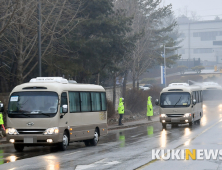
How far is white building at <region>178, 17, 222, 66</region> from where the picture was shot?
12731cm

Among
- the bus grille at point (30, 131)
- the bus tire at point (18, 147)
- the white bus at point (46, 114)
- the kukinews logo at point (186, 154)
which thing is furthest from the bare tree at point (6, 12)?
the kukinews logo at point (186, 154)

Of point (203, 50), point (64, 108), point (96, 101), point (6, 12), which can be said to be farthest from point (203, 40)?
point (64, 108)

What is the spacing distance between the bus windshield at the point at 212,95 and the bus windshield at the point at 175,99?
38244mm

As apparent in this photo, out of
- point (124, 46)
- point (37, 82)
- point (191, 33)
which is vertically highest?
point (191, 33)

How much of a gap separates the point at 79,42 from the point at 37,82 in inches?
554

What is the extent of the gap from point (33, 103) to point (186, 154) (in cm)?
572

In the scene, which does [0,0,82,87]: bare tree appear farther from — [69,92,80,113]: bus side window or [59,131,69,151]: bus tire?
[59,131,69,151]: bus tire

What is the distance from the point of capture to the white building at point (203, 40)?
127m

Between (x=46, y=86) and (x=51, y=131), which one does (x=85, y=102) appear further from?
(x=51, y=131)

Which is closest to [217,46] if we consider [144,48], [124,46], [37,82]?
[144,48]

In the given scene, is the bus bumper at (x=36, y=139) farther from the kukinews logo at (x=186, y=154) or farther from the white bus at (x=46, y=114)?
the kukinews logo at (x=186, y=154)

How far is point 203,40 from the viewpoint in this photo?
129625 millimetres

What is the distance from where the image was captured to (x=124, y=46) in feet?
113

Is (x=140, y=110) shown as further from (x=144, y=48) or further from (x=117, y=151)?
(x=117, y=151)
